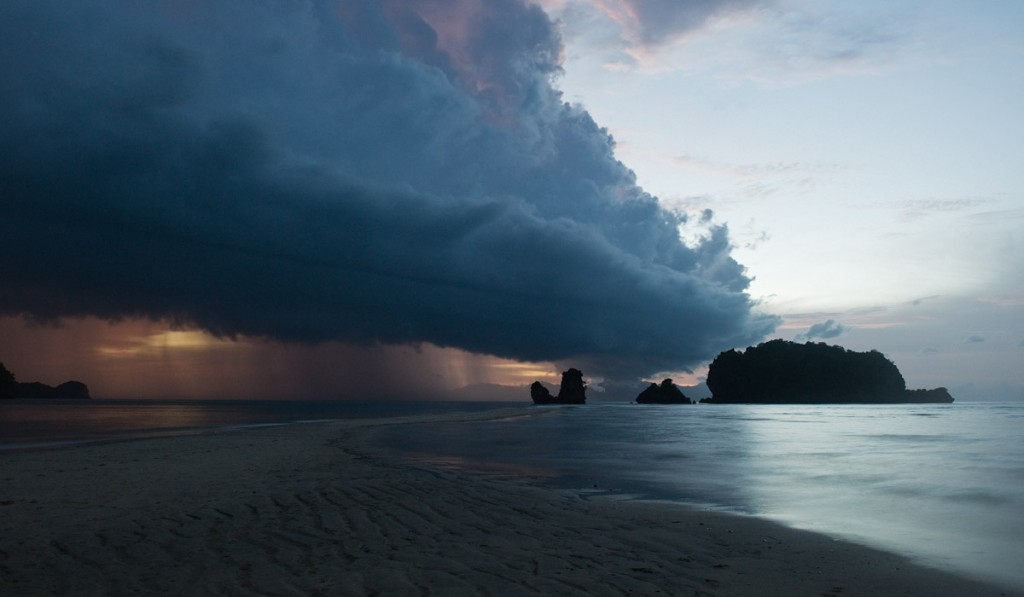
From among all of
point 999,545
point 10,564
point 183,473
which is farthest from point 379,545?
point 183,473

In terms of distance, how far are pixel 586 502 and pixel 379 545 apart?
5671mm

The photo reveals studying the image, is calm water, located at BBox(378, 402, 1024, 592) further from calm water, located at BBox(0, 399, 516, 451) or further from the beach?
calm water, located at BBox(0, 399, 516, 451)

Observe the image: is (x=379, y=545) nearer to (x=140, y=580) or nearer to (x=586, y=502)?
(x=140, y=580)

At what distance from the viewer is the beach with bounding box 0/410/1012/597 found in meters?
7.00

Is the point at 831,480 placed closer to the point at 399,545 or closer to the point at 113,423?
the point at 399,545

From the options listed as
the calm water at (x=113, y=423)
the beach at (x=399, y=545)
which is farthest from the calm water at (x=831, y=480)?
the calm water at (x=113, y=423)

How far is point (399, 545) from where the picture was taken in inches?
342

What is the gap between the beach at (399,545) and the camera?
700cm

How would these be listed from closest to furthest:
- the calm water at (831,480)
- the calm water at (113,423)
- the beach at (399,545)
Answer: the beach at (399,545)
the calm water at (831,480)
the calm water at (113,423)

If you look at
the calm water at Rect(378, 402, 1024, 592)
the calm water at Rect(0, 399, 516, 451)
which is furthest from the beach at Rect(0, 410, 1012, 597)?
the calm water at Rect(0, 399, 516, 451)

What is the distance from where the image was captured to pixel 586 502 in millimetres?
13070

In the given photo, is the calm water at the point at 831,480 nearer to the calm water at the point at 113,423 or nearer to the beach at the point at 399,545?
the beach at the point at 399,545

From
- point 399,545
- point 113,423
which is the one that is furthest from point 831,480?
point 113,423

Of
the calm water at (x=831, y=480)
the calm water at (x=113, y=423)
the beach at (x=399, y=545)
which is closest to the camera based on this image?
the beach at (x=399, y=545)
